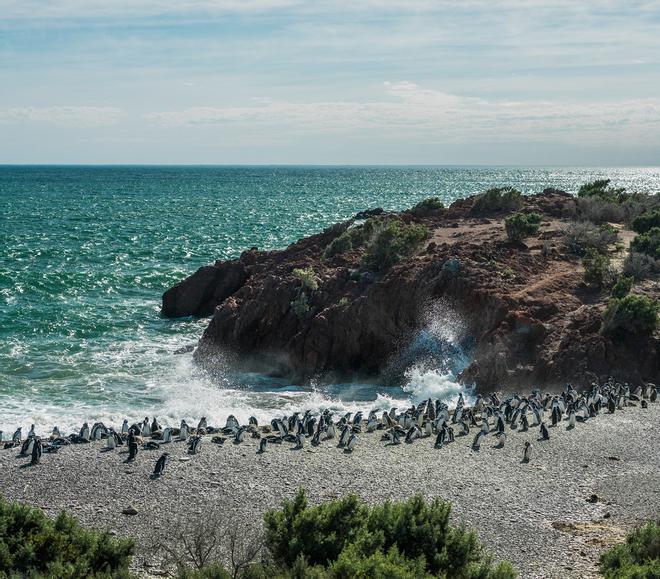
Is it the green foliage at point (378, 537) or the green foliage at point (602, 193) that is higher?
the green foliage at point (602, 193)

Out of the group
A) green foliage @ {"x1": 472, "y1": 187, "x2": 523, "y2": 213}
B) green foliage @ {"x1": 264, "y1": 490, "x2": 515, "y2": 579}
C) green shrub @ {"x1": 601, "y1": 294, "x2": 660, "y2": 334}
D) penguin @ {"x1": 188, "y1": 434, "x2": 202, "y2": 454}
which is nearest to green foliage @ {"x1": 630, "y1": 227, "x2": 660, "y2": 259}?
green shrub @ {"x1": 601, "y1": 294, "x2": 660, "y2": 334}

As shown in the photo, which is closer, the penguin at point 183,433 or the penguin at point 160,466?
the penguin at point 160,466

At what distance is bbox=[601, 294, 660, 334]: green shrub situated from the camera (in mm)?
30641

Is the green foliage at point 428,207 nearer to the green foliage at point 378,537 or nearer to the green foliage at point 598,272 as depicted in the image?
the green foliage at point 598,272

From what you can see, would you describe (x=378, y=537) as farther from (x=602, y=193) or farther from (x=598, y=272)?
(x=602, y=193)

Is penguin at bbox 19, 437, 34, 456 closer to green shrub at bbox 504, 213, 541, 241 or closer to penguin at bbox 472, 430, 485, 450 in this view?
penguin at bbox 472, 430, 485, 450

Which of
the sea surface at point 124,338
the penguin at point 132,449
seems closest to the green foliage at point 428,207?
the sea surface at point 124,338

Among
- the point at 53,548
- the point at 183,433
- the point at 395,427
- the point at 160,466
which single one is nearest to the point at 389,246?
the point at 395,427

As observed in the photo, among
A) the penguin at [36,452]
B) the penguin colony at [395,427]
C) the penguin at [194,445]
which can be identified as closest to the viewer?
the penguin at [36,452]

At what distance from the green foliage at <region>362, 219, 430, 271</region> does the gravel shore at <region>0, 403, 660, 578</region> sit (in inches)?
605

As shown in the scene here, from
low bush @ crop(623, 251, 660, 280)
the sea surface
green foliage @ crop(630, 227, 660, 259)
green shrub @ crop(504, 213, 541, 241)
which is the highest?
green shrub @ crop(504, 213, 541, 241)

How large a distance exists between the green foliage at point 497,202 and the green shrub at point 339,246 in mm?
12944

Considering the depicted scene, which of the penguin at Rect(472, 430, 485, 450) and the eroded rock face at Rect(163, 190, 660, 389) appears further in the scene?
the eroded rock face at Rect(163, 190, 660, 389)

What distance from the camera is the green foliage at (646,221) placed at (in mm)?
47344
